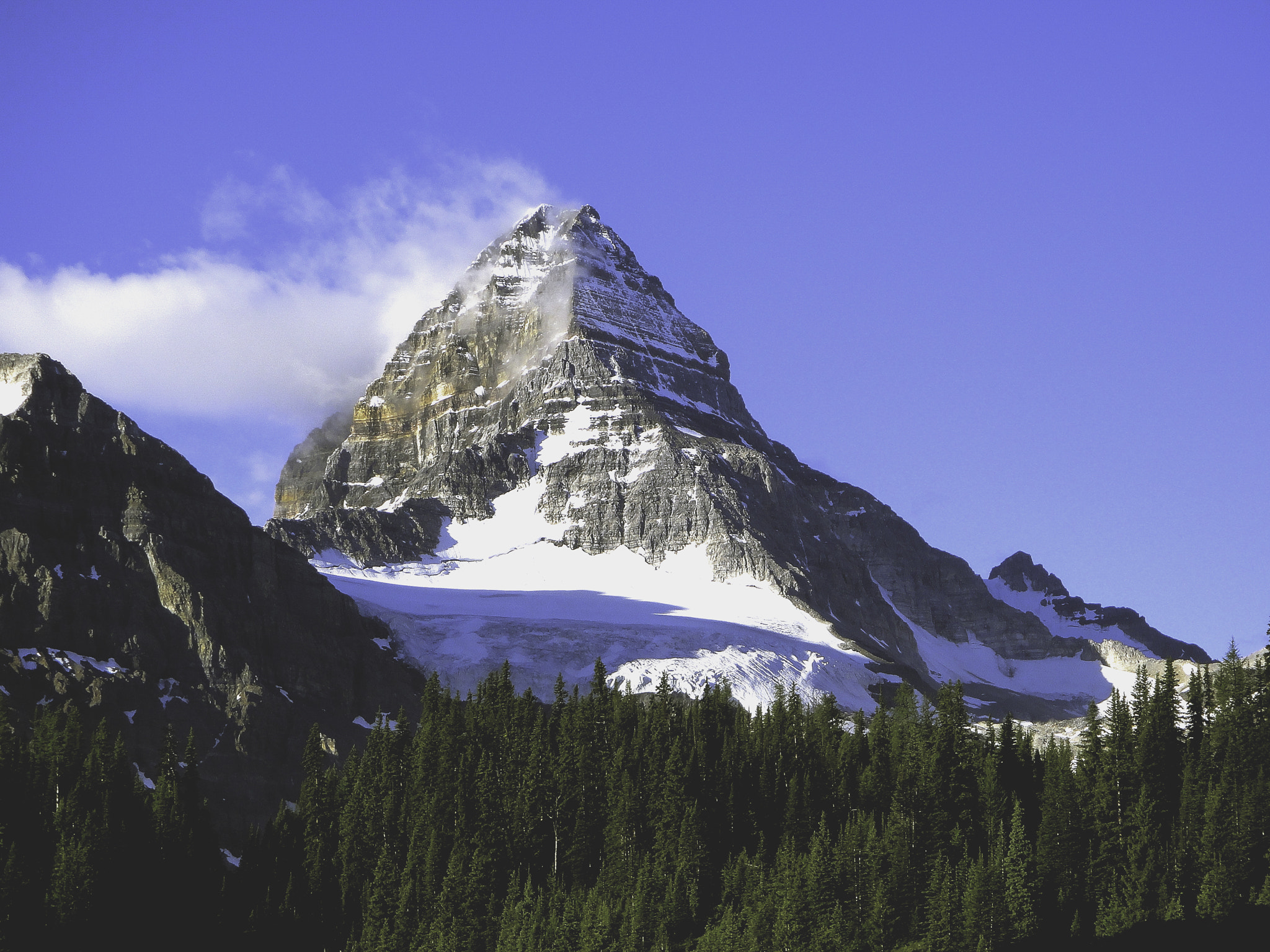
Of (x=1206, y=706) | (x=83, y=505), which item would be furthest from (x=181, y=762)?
(x=1206, y=706)

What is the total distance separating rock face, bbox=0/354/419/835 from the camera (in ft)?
561

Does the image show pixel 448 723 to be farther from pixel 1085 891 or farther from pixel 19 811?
pixel 1085 891

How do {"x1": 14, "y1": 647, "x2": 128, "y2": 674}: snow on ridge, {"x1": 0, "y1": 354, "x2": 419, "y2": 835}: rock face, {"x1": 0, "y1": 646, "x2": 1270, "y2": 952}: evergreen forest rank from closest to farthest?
1. {"x1": 0, "y1": 646, "x2": 1270, "y2": 952}: evergreen forest
2. {"x1": 0, "y1": 354, "x2": 419, "y2": 835}: rock face
3. {"x1": 14, "y1": 647, "x2": 128, "y2": 674}: snow on ridge

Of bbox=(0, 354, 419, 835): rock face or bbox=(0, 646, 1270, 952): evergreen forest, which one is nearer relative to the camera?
bbox=(0, 646, 1270, 952): evergreen forest

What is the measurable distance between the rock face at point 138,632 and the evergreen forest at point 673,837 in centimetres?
2923

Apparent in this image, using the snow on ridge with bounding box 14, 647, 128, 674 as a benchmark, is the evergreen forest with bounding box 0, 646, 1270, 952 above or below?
below

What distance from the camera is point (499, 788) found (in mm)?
135875

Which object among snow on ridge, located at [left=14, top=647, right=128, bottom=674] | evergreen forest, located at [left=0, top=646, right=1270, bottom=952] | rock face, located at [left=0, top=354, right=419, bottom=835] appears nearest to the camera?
evergreen forest, located at [left=0, top=646, right=1270, bottom=952]

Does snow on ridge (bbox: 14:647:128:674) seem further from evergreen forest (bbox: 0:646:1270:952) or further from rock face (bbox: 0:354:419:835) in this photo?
evergreen forest (bbox: 0:646:1270:952)

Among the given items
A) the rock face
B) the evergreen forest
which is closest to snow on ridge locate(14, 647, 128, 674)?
the rock face

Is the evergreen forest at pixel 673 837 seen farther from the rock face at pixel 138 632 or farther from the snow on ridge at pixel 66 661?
the snow on ridge at pixel 66 661

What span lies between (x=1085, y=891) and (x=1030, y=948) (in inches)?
315

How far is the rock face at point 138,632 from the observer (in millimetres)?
171000

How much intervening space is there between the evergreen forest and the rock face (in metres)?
29.2
